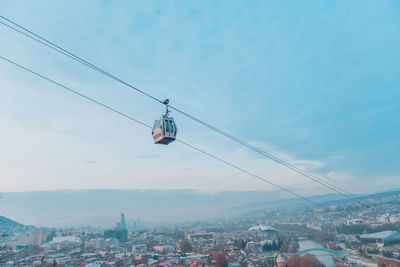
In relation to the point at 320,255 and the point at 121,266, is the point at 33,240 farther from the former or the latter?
the point at 320,255

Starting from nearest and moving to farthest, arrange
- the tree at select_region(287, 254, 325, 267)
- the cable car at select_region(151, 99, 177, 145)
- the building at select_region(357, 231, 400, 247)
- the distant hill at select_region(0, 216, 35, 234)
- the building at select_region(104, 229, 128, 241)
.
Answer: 1. the cable car at select_region(151, 99, 177, 145)
2. the tree at select_region(287, 254, 325, 267)
3. the building at select_region(357, 231, 400, 247)
4. the building at select_region(104, 229, 128, 241)
5. the distant hill at select_region(0, 216, 35, 234)

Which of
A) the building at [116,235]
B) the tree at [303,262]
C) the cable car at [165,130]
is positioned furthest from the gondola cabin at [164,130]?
the building at [116,235]

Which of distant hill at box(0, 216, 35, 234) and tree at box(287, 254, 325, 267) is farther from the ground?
distant hill at box(0, 216, 35, 234)

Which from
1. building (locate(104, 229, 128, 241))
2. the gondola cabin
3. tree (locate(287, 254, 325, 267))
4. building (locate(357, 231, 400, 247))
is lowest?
building (locate(357, 231, 400, 247))

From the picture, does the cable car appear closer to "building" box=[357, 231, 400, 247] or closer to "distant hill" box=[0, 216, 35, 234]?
"building" box=[357, 231, 400, 247]

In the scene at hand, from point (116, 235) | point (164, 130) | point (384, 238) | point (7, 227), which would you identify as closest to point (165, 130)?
point (164, 130)

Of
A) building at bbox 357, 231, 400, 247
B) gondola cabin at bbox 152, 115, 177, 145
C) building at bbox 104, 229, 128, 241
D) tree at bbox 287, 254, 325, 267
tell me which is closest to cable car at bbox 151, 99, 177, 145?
gondola cabin at bbox 152, 115, 177, 145

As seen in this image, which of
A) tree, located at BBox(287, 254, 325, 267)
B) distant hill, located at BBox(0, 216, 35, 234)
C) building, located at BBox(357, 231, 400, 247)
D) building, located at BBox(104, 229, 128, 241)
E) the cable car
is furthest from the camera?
distant hill, located at BBox(0, 216, 35, 234)

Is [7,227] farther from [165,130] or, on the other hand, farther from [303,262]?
[165,130]
